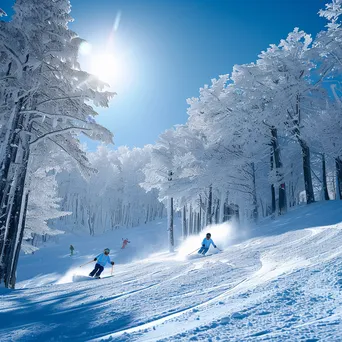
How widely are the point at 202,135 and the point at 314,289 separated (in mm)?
19083

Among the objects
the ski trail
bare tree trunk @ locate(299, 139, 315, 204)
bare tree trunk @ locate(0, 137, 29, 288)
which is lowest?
the ski trail

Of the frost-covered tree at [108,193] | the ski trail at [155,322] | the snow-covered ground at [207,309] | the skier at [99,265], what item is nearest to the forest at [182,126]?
the skier at [99,265]

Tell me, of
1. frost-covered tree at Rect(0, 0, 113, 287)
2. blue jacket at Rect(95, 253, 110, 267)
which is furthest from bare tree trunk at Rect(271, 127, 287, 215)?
frost-covered tree at Rect(0, 0, 113, 287)

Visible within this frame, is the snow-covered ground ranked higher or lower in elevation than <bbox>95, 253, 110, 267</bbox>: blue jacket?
higher

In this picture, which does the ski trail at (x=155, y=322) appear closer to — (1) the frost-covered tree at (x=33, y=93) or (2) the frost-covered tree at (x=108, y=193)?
(1) the frost-covered tree at (x=33, y=93)

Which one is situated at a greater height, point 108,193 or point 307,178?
point 108,193

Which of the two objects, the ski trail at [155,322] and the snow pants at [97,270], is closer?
the ski trail at [155,322]

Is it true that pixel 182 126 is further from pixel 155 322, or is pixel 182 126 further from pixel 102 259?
pixel 155 322

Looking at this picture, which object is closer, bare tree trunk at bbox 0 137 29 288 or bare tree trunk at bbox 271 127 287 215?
bare tree trunk at bbox 0 137 29 288

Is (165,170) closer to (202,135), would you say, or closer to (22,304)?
(202,135)

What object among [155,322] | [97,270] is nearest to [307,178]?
[97,270]

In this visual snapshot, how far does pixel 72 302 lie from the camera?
505cm

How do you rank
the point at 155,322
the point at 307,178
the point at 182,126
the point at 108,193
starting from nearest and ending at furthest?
the point at 155,322 < the point at 307,178 < the point at 182,126 < the point at 108,193

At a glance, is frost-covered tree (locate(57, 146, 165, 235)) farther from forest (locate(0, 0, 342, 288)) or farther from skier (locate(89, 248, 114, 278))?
skier (locate(89, 248, 114, 278))
